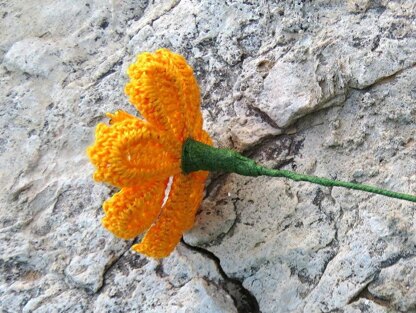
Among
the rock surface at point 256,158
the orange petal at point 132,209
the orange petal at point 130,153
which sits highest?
the orange petal at point 130,153

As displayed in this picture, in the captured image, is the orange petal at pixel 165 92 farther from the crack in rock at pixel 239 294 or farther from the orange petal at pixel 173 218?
the crack in rock at pixel 239 294

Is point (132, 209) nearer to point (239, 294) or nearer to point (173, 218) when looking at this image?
point (173, 218)

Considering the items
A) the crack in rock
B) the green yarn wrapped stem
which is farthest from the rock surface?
the green yarn wrapped stem

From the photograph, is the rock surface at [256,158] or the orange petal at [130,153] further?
the rock surface at [256,158]

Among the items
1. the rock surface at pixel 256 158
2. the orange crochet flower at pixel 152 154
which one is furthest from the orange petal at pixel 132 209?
the rock surface at pixel 256 158

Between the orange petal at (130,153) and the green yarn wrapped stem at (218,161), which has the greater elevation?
the orange petal at (130,153)

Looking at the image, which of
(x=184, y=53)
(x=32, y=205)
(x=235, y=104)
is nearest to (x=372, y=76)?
(x=235, y=104)

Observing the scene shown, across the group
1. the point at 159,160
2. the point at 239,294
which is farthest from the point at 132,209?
the point at 239,294
